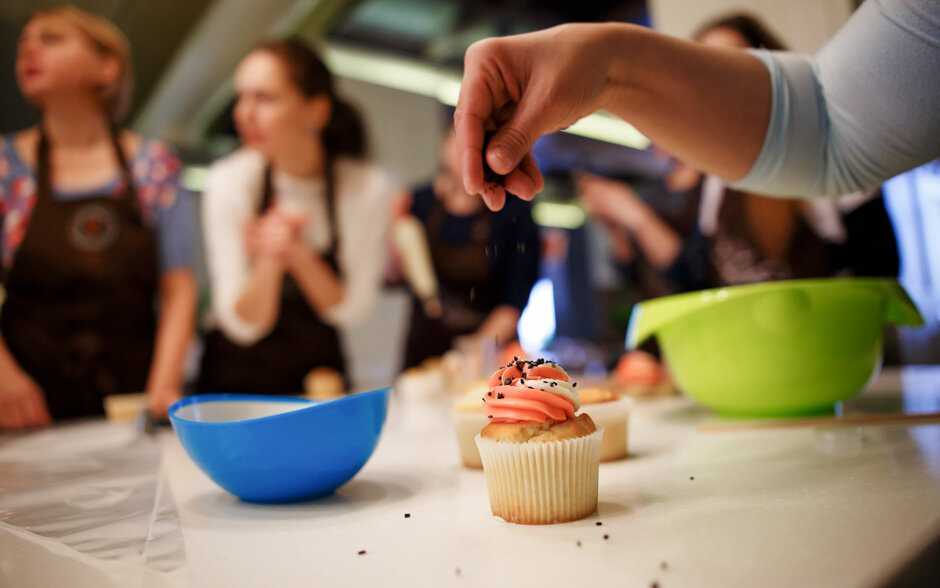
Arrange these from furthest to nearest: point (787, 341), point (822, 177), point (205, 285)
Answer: point (205, 285) < point (787, 341) < point (822, 177)

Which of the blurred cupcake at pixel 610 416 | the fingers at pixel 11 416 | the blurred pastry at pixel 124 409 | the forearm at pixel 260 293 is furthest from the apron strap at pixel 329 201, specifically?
the blurred cupcake at pixel 610 416

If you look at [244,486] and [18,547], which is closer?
[18,547]

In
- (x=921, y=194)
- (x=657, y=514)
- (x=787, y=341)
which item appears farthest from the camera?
(x=921, y=194)

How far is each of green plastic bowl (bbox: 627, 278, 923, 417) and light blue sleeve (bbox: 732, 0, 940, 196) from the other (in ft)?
0.62

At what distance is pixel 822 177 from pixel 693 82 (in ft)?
0.77

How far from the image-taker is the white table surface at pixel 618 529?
45 cm

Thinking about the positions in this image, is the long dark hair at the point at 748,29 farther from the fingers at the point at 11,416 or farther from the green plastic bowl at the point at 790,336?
the fingers at the point at 11,416

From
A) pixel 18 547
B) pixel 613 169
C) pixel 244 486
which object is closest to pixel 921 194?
pixel 244 486

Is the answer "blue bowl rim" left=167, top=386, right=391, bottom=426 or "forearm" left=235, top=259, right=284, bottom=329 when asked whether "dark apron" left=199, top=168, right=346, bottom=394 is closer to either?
"forearm" left=235, top=259, right=284, bottom=329

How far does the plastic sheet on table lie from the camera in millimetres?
520

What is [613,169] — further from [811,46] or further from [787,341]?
[787,341]

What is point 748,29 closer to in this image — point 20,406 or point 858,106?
point 858,106

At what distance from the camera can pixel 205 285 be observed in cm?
479

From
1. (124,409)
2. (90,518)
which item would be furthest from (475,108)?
(124,409)
